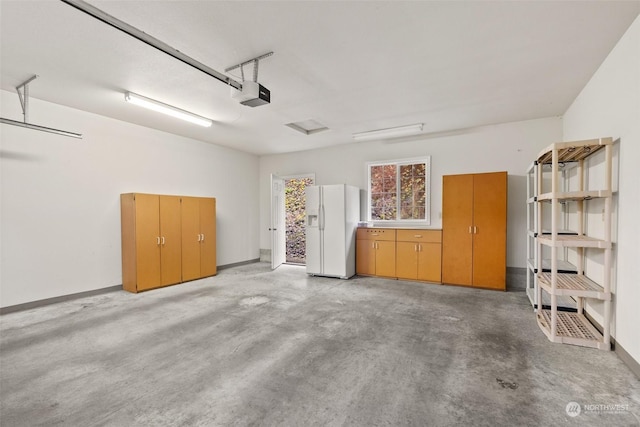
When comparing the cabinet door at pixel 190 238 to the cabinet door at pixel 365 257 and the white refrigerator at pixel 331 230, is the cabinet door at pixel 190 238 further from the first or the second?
the cabinet door at pixel 365 257

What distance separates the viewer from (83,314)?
374cm

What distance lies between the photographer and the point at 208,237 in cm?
602

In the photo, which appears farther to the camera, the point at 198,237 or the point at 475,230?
the point at 198,237

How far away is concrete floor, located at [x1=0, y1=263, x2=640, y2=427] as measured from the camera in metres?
1.85

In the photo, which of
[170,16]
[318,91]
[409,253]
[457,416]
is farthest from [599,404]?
[170,16]

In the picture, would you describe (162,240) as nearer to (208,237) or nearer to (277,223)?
(208,237)

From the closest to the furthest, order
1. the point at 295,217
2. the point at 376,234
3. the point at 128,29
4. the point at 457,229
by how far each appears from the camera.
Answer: the point at 128,29
the point at 457,229
the point at 376,234
the point at 295,217

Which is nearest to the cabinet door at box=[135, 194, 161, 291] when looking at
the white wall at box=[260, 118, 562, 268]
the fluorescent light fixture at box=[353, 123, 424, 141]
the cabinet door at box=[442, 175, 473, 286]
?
the white wall at box=[260, 118, 562, 268]

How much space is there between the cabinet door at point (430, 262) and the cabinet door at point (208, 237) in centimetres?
434

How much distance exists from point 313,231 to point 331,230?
44 centimetres

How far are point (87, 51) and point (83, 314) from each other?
3263 mm

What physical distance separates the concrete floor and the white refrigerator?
166cm

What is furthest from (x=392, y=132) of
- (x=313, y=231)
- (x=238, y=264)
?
(x=238, y=264)

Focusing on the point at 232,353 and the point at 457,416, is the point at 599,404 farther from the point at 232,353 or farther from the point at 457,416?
the point at 232,353
